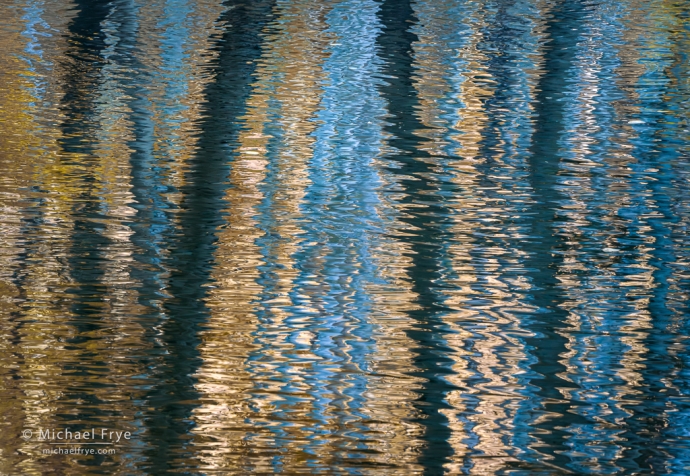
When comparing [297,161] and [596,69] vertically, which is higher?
[596,69]

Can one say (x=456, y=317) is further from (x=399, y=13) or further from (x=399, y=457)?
(x=399, y=13)

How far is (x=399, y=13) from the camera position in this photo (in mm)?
1771

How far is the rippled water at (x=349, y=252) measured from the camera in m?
0.65

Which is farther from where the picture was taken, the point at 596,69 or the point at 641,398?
the point at 596,69

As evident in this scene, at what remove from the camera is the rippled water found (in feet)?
2.12

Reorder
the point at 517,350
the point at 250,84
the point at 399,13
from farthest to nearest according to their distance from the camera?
1. the point at 399,13
2. the point at 250,84
3. the point at 517,350

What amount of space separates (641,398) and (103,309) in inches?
19.3

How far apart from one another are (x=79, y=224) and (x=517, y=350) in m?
0.52

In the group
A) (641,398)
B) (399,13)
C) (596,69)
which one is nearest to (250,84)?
(399,13)

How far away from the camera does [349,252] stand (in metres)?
0.91

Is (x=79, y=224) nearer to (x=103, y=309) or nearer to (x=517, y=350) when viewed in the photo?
(x=103, y=309)

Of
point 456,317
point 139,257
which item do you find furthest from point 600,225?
point 139,257

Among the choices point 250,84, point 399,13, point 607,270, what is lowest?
point 607,270

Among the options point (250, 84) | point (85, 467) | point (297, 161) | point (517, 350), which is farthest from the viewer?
point (250, 84)
